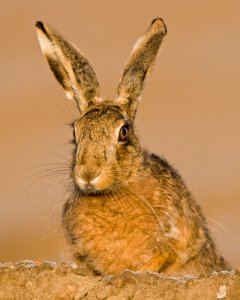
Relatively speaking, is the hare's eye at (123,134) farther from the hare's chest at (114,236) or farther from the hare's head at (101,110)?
the hare's chest at (114,236)

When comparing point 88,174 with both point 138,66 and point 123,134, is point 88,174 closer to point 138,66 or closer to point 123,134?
point 123,134

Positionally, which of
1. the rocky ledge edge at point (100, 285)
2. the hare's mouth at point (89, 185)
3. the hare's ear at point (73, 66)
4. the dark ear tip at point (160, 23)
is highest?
the dark ear tip at point (160, 23)

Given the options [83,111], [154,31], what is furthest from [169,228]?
[154,31]

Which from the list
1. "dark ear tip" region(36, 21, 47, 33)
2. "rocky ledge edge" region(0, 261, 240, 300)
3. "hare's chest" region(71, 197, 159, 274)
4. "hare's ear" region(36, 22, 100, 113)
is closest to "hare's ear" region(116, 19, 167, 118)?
"hare's ear" region(36, 22, 100, 113)

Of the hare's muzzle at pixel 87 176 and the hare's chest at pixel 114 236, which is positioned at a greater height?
the hare's muzzle at pixel 87 176

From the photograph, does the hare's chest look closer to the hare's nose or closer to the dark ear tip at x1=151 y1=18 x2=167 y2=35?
the hare's nose

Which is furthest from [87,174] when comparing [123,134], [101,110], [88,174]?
[101,110]

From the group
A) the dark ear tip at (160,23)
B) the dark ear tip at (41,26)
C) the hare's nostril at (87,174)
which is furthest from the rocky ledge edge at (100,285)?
the dark ear tip at (160,23)
